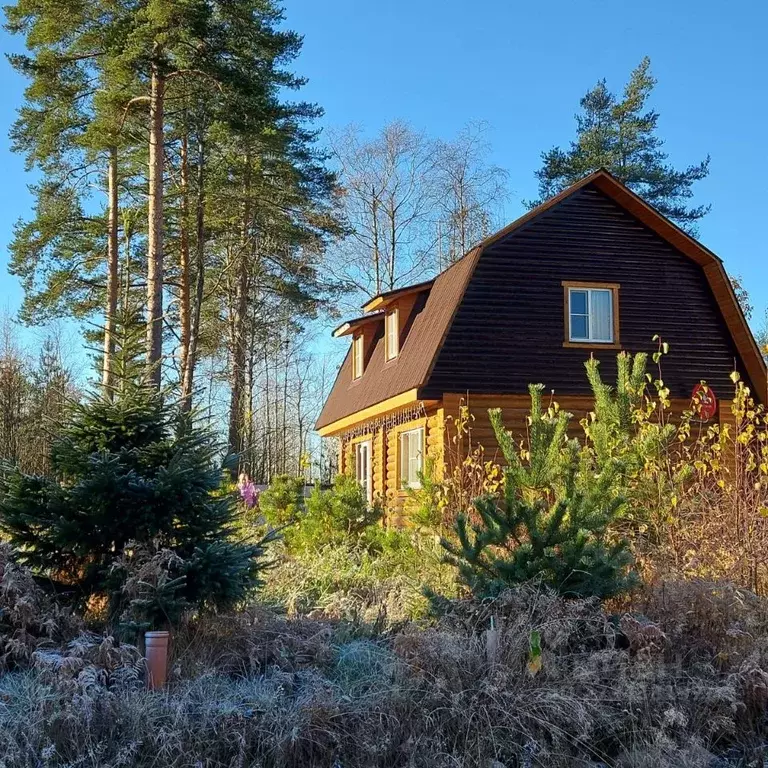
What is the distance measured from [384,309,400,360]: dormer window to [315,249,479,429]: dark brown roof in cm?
19

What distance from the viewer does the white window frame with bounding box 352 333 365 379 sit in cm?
1917

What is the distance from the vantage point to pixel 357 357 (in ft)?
64.0

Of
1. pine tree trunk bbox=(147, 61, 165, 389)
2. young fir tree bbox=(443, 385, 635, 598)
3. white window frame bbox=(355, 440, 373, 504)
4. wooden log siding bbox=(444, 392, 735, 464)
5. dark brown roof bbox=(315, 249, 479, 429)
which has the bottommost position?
young fir tree bbox=(443, 385, 635, 598)

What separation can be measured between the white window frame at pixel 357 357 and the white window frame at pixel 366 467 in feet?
5.08

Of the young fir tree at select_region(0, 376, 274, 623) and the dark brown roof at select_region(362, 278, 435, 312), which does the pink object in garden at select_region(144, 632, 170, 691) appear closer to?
the young fir tree at select_region(0, 376, 274, 623)

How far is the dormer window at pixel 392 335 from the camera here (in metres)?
16.6

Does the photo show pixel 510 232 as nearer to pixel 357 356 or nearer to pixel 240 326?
pixel 357 356

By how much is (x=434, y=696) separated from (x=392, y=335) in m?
12.2

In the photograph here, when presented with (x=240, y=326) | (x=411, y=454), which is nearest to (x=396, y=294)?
(x=411, y=454)

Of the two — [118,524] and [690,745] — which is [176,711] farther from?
→ [690,745]

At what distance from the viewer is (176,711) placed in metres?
4.78

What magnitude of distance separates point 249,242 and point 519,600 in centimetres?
2120

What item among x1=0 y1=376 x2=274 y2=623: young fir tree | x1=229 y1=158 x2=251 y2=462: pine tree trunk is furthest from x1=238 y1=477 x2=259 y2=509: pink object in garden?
x1=0 y1=376 x2=274 y2=623: young fir tree

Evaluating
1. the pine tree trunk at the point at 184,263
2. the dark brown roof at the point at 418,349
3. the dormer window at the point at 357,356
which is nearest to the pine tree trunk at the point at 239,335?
the pine tree trunk at the point at 184,263
